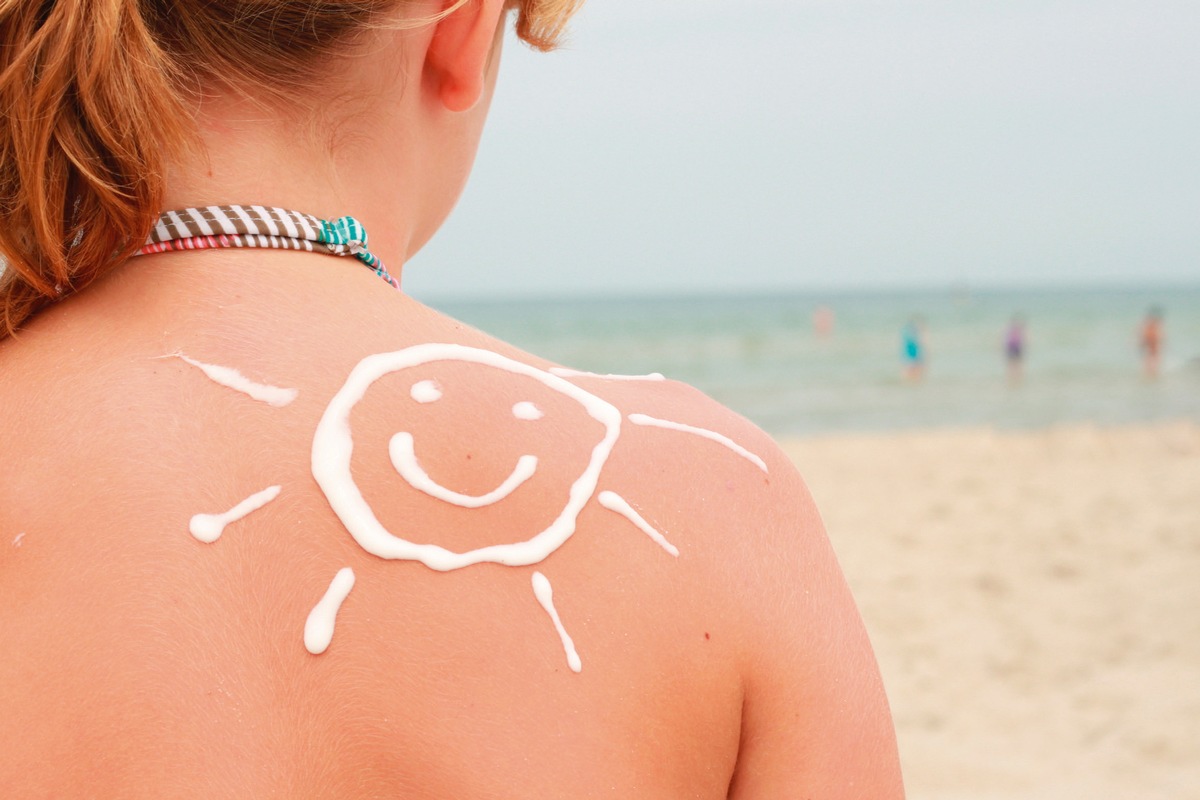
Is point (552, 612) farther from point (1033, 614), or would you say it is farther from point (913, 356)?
point (913, 356)

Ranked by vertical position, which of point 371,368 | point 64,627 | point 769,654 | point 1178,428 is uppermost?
point 371,368

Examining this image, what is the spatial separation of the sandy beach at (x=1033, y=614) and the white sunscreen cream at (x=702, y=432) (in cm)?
375

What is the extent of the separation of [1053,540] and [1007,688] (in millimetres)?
2687

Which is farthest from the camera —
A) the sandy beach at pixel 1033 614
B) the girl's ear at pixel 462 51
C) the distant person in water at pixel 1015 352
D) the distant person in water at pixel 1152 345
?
the distant person in water at pixel 1015 352

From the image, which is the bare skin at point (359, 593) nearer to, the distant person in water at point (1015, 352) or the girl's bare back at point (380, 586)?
the girl's bare back at point (380, 586)

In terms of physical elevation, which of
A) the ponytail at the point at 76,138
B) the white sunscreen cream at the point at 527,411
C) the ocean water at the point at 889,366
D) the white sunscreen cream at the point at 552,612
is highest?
the ponytail at the point at 76,138

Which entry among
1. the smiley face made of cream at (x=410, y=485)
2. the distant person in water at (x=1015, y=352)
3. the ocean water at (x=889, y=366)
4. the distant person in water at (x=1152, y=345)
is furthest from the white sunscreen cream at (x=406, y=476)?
the distant person in water at (x=1152, y=345)

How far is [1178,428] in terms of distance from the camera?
40.9ft

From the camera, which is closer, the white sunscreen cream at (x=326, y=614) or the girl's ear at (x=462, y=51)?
the white sunscreen cream at (x=326, y=614)

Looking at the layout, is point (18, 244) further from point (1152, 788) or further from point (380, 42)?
point (1152, 788)

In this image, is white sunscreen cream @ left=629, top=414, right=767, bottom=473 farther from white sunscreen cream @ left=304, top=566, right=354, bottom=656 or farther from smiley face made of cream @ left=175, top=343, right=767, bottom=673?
white sunscreen cream @ left=304, top=566, right=354, bottom=656

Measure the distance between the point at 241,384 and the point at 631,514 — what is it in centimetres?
35

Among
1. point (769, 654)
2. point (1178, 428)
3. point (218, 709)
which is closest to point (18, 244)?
point (218, 709)

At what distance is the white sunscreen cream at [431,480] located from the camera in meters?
0.94
